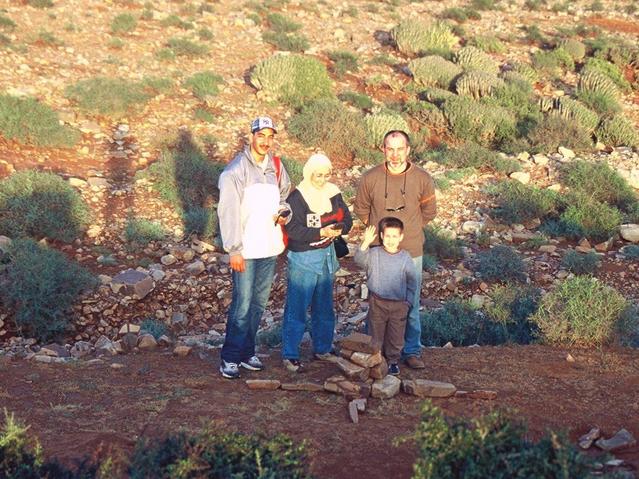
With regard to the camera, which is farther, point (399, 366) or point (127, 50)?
point (127, 50)

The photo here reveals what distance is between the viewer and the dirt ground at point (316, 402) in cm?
483

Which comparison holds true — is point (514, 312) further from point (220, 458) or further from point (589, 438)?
point (220, 458)

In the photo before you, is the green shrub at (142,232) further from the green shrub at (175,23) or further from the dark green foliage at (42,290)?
the green shrub at (175,23)

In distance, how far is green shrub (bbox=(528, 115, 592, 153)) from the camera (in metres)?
14.8

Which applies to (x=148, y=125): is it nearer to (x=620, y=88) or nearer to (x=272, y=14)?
(x=272, y=14)

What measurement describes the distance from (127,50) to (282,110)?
4996mm

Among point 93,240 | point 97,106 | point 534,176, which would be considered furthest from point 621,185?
point 97,106

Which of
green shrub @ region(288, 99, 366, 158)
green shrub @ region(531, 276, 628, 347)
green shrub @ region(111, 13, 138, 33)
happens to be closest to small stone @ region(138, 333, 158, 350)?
green shrub @ region(531, 276, 628, 347)

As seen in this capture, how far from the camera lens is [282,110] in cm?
1609

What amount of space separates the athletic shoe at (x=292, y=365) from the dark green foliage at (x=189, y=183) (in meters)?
4.80

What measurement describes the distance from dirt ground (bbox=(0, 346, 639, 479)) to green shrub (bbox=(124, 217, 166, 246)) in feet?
11.8

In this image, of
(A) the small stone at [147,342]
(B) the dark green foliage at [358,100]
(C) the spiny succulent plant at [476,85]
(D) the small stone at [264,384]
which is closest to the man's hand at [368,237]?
(D) the small stone at [264,384]

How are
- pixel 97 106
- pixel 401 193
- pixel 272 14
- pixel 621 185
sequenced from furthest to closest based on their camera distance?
pixel 272 14 < pixel 97 106 < pixel 621 185 < pixel 401 193

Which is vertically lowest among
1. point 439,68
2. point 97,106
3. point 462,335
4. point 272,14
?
point 462,335
